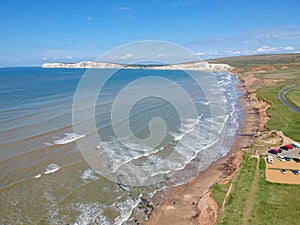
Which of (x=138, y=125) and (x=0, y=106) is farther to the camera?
(x=0, y=106)

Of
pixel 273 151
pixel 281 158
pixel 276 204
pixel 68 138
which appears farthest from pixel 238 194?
pixel 68 138

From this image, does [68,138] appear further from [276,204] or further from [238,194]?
[276,204]

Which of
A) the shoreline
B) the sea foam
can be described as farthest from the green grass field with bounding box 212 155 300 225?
the sea foam

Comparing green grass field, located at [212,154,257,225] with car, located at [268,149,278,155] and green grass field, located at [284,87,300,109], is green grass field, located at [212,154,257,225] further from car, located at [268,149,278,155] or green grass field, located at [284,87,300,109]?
green grass field, located at [284,87,300,109]

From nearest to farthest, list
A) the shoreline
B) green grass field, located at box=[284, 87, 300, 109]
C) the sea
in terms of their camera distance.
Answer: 1. the shoreline
2. the sea
3. green grass field, located at box=[284, 87, 300, 109]

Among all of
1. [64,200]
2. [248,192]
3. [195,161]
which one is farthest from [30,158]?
[248,192]

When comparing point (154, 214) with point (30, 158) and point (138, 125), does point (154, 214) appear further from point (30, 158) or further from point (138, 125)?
point (138, 125)

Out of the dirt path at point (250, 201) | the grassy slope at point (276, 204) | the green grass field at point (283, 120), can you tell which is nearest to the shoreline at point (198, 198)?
the dirt path at point (250, 201)
